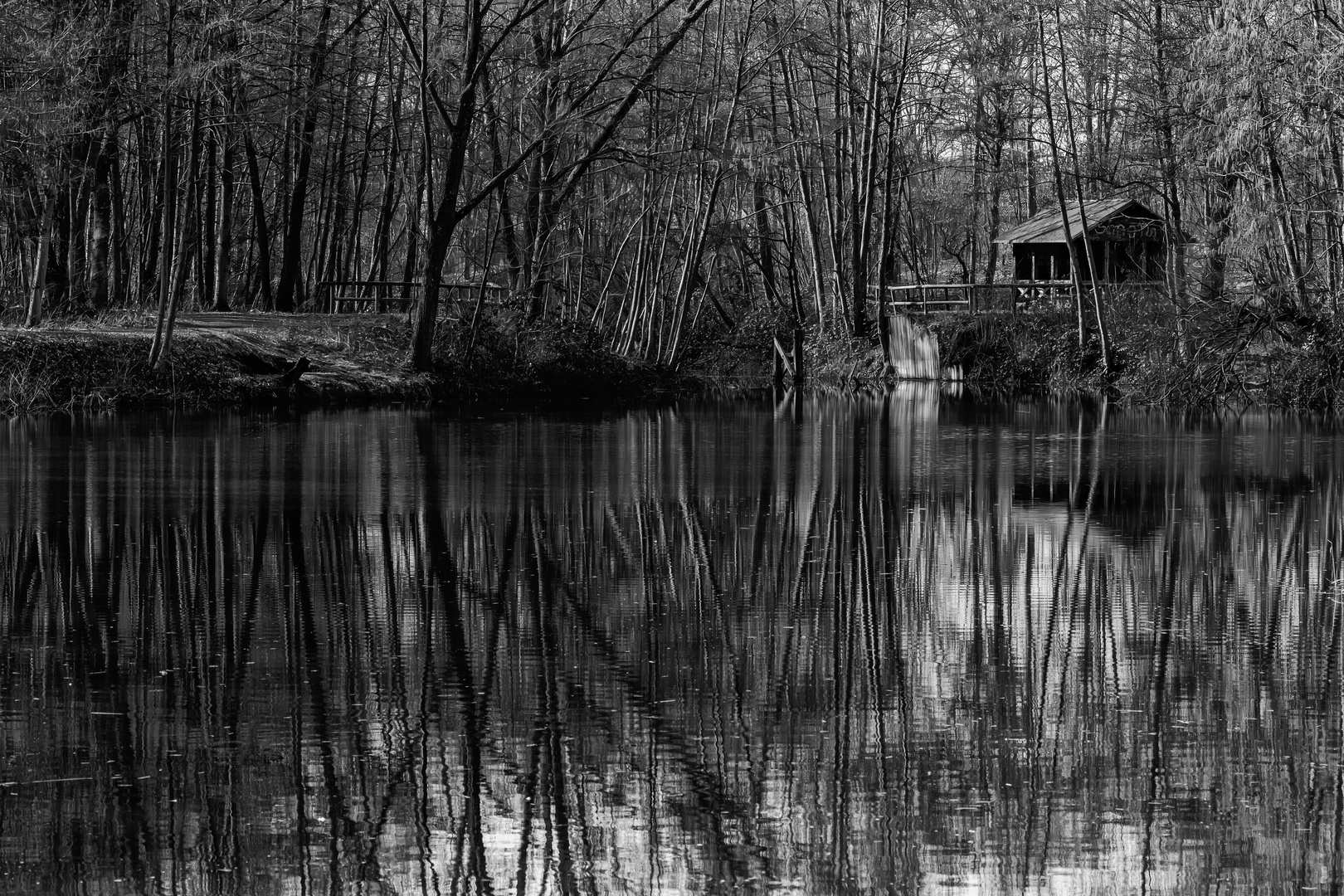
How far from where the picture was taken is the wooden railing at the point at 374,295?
36.7 metres

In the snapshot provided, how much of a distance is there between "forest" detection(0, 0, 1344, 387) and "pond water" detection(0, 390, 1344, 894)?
13060 mm

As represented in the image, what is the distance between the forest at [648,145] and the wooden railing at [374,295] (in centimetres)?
31

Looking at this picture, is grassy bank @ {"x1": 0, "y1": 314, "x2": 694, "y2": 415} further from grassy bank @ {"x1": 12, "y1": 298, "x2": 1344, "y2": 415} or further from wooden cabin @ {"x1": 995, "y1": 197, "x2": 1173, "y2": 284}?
wooden cabin @ {"x1": 995, "y1": 197, "x2": 1173, "y2": 284}

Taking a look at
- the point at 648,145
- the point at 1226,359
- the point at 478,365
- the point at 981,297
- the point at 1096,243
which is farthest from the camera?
the point at 1096,243

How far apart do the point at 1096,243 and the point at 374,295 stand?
23.7m

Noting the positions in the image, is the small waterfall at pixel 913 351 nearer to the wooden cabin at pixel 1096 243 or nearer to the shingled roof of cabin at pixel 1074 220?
the wooden cabin at pixel 1096 243

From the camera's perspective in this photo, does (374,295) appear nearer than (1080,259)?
Yes

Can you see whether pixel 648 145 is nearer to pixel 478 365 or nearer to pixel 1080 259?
pixel 478 365

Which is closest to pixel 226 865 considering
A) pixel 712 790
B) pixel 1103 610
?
pixel 712 790

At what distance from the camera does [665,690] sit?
24.7 ft

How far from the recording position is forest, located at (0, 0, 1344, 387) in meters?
27.1

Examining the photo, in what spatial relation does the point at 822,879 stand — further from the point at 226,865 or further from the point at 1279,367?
the point at 1279,367

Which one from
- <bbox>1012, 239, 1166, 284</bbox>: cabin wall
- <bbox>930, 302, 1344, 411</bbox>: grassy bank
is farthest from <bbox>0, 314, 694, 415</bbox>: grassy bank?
<bbox>1012, 239, 1166, 284</bbox>: cabin wall

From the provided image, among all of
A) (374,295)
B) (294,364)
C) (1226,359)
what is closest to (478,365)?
(294,364)
